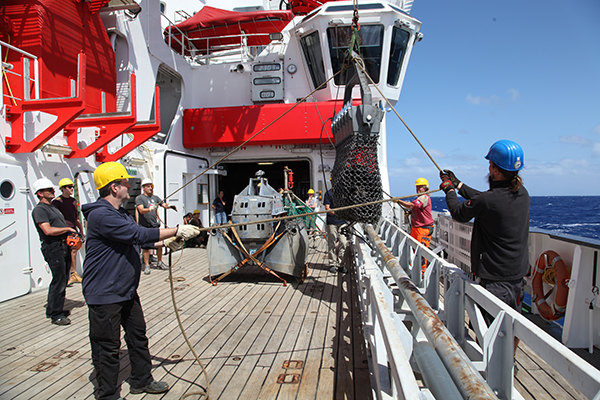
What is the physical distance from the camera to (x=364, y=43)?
416 inches

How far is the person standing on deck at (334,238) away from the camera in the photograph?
265 inches

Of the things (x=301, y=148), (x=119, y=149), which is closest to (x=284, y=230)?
(x=119, y=149)

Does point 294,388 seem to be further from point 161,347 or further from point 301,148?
point 301,148

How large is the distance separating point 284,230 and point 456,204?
12.2 feet

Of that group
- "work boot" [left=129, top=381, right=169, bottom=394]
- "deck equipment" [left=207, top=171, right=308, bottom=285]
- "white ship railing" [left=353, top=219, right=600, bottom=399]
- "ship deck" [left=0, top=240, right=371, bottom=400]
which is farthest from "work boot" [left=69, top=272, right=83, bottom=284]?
"white ship railing" [left=353, top=219, right=600, bottom=399]

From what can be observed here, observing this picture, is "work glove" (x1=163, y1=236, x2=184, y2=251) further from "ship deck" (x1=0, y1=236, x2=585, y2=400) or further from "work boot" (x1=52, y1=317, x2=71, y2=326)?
"work boot" (x1=52, y1=317, x2=71, y2=326)

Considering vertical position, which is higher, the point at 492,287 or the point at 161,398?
the point at 492,287

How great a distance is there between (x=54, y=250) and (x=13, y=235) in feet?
4.90

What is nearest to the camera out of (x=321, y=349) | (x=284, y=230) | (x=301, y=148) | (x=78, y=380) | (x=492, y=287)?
(x=492, y=287)

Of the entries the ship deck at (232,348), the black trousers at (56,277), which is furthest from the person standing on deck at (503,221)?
the black trousers at (56,277)

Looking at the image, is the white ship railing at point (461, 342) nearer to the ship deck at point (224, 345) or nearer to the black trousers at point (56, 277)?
the ship deck at point (224, 345)

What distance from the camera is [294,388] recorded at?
9.60ft

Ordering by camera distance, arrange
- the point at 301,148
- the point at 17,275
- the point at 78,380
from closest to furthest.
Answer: the point at 78,380, the point at 17,275, the point at 301,148

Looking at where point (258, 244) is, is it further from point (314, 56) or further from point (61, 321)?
point (314, 56)
